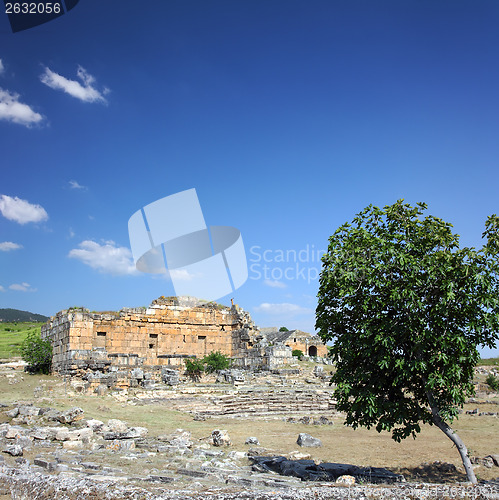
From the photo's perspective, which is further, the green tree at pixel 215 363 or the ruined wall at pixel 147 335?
the green tree at pixel 215 363

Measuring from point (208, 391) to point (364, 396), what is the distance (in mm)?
14056

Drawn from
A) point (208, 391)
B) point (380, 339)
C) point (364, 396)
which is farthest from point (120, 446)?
point (208, 391)

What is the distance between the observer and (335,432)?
14.7 meters

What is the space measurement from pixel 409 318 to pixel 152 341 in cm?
2251

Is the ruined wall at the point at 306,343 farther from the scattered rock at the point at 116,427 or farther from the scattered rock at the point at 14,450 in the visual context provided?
the scattered rock at the point at 14,450

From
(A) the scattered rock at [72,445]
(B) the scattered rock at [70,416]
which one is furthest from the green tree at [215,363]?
(A) the scattered rock at [72,445]

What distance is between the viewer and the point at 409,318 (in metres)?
7.93

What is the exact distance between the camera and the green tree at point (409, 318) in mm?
7863

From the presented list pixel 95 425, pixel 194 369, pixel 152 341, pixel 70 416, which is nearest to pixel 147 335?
pixel 152 341

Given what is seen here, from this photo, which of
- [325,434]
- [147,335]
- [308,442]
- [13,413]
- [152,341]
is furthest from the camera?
[152,341]

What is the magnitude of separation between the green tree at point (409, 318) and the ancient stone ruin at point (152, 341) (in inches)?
598

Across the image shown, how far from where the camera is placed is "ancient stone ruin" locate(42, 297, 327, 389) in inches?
872

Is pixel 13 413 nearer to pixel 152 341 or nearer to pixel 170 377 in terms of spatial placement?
pixel 170 377

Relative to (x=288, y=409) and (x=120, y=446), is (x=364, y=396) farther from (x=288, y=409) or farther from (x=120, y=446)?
(x=288, y=409)
